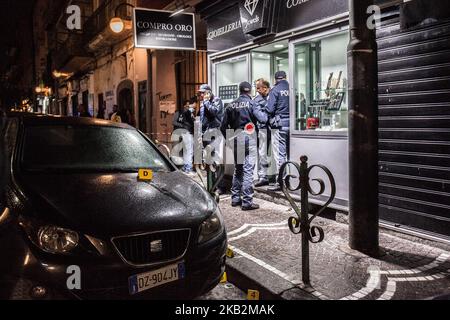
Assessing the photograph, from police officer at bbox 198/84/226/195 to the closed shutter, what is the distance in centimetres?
410

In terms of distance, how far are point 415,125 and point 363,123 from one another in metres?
1.14

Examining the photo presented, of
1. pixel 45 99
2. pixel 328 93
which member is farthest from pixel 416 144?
pixel 45 99

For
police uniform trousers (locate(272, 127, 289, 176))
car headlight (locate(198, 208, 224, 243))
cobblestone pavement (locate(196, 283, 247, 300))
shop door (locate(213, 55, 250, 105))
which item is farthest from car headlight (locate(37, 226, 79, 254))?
shop door (locate(213, 55, 250, 105))

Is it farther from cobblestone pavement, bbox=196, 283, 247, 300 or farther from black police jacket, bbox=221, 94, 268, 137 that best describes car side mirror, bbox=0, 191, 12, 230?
black police jacket, bbox=221, 94, 268, 137

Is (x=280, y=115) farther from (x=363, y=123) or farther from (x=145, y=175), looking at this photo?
(x=145, y=175)

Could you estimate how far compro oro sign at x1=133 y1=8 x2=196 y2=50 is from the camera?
1036 cm

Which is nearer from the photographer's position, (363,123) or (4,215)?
(4,215)

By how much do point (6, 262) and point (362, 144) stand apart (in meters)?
3.59

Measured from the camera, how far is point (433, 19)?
494 cm

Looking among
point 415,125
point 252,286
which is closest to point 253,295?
point 252,286

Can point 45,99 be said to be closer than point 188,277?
No

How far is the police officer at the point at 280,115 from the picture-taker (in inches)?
305

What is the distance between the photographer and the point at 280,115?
784cm
